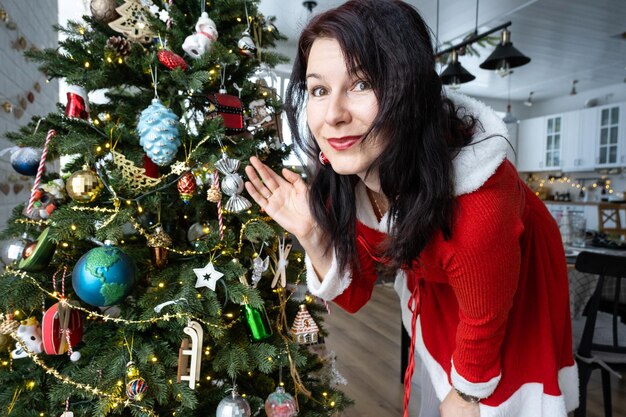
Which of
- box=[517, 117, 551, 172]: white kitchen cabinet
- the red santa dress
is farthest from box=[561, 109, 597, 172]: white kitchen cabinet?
the red santa dress

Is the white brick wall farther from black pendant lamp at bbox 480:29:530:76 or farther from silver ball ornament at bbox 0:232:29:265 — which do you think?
black pendant lamp at bbox 480:29:530:76

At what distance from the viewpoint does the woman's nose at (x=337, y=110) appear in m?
0.61

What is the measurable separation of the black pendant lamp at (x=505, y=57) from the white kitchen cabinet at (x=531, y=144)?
4.87 m

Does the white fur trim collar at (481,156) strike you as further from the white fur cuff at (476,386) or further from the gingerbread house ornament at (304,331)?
the gingerbread house ornament at (304,331)

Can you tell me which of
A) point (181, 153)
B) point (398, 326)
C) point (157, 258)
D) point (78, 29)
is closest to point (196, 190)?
point (181, 153)

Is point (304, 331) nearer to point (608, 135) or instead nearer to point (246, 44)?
point (246, 44)

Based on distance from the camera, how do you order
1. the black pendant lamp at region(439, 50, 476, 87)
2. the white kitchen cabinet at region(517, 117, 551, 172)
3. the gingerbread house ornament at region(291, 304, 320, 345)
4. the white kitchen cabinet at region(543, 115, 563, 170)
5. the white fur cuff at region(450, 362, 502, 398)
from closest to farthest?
the white fur cuff at region(450, 362, 502, 398), the gingerbread house ornament at region(291, 304, 320, 345), the black pendant lamp at region(439, 50, 476, 87), the white kitchen cabinet at region(543, 115, 563, 170), the white kitchen cabinet at region(517, 117, 551, 172)

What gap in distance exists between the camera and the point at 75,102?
96 centimetres

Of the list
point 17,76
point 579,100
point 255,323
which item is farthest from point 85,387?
point 579,100

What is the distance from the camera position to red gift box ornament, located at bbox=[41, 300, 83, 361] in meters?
0.86

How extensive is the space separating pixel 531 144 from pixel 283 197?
288 inches

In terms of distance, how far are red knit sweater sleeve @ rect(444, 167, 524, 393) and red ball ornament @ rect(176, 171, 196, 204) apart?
0.64 m

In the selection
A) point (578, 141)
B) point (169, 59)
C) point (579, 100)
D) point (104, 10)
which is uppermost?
point (579, 100)

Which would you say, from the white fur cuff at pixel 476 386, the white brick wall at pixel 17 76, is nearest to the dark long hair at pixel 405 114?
the white fur cuff at pixel 476 386
